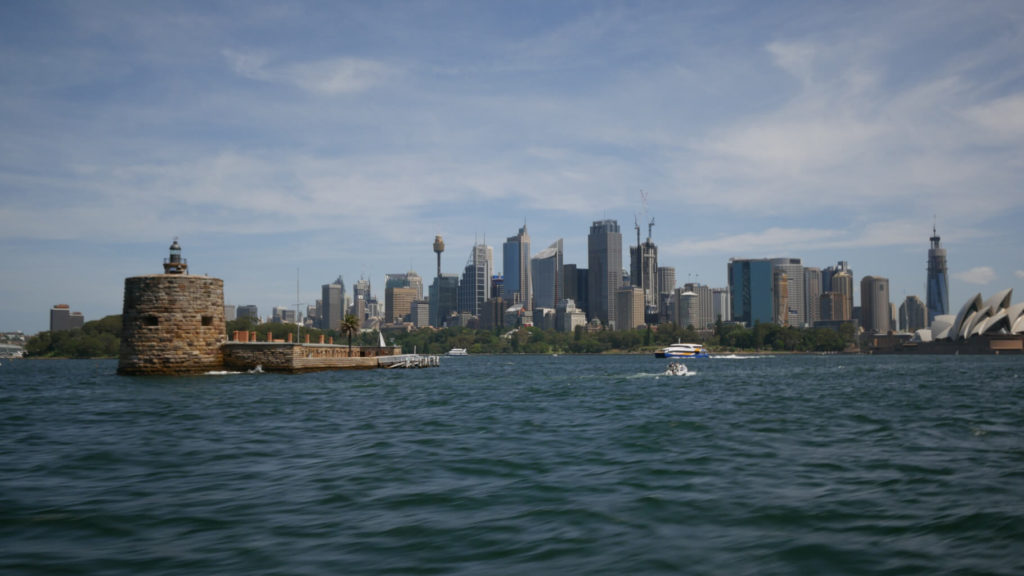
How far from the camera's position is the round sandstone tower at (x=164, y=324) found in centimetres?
5538

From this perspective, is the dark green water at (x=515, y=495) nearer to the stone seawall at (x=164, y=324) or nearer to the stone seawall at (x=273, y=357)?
the stone seawall at (x=164, y=324)

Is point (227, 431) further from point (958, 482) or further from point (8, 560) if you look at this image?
point (958, 482)

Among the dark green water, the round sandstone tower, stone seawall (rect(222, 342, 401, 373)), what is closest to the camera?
the dark green water

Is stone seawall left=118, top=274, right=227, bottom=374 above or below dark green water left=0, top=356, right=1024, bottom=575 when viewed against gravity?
above

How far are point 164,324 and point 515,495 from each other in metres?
49.8

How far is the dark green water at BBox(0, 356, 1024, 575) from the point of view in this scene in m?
9.10

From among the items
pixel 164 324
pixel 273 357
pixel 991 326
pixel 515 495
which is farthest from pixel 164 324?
pixel 991 326

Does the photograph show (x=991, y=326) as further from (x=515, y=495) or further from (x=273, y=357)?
(x=515, y=495)

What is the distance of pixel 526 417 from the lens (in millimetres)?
26594

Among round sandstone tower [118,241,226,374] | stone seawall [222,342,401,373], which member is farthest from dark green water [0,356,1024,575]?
stone seawall [222,342,401,373]

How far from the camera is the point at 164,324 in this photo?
5547 centimetres

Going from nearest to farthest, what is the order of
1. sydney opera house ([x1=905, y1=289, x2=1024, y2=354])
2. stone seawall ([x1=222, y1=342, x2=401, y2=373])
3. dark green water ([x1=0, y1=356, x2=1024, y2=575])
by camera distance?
1. dark green water ([x1=0, y1=356, x2=1024, y2=575])
2. stone seawall ([x1=222, y1=342, x2=401, y2=373])
3. sydney opera house ([x1=905, y1=289, x2=1024, y2=354])

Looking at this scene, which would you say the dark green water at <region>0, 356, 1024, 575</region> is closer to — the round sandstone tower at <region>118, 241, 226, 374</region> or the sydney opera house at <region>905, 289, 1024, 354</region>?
the round sandstone tower at <region>118, 241, 226, 374</region>

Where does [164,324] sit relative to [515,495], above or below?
above
